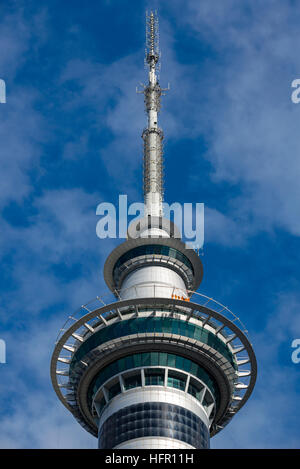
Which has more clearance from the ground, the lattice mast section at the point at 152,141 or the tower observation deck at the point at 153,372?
the lattice mast section at the point at 152,141

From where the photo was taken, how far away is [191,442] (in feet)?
254

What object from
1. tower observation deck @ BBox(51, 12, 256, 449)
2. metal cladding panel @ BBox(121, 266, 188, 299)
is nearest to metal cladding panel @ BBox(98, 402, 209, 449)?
tower observation deck @ BBox(51, 12, 256, 449)

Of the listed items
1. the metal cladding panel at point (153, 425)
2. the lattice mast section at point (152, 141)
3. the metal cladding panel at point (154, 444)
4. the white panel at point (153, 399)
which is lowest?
the metal cladding panel at point (154, 444)

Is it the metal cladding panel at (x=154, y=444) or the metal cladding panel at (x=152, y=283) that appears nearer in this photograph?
the metal cladding panel at (x=154, y=444)

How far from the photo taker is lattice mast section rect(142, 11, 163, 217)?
117250 millimetres

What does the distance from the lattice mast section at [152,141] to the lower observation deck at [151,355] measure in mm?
29020

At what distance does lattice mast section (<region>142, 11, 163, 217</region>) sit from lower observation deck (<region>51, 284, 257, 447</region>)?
29.0 m

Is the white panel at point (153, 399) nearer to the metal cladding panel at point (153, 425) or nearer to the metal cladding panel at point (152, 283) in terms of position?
the metal cladding panel at point (153, 425)

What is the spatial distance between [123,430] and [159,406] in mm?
5010

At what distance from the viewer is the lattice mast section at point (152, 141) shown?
385 ft

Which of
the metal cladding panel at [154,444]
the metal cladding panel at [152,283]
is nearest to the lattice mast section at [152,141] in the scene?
the metal cladding panel at [152,283]

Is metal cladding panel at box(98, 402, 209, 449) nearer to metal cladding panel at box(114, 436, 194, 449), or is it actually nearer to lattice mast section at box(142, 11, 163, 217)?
metal cladding panel at box(114, 436, 194, 449)

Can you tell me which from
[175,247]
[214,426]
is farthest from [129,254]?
[214,426]
